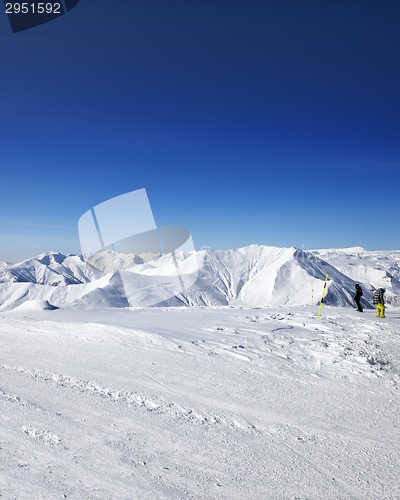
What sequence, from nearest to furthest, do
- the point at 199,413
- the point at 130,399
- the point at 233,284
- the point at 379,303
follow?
the point at 199,413, the point at 130,399, the point at 379,303, the point at 233,284

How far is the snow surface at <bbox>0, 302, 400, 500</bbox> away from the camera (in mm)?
4992

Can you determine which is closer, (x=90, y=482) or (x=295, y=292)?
(x=90, y=482)

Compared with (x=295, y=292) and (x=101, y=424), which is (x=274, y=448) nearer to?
(x=101, y=424)

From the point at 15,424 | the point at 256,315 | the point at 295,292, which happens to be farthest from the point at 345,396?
the point at 295,292

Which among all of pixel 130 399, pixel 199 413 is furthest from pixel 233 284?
pixel 199 413

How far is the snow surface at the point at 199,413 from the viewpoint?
197 inches

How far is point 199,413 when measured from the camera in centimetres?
722

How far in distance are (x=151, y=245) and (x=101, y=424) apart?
16.4m

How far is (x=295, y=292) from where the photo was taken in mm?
125938

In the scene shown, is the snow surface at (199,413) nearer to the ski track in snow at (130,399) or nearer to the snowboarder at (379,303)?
the ski track in snow at (130,399)

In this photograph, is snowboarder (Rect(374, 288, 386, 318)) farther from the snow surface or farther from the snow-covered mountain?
the snow-covered mountain

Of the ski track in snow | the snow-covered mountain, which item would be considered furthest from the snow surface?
the snow-covered mountain

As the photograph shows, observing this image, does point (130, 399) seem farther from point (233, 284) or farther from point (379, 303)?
point (233, 284)

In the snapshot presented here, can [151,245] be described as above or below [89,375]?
above
